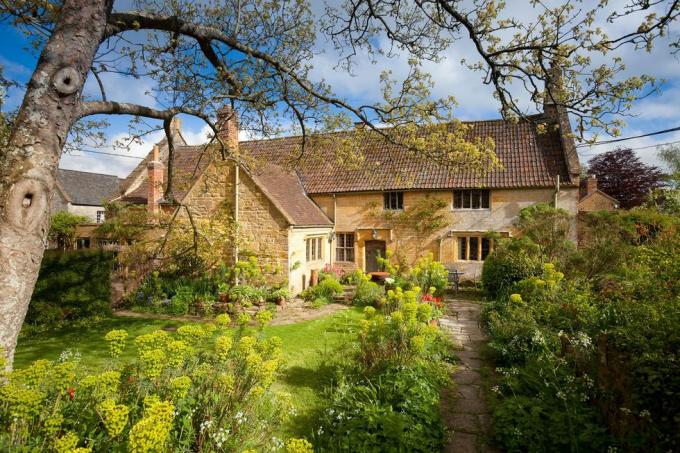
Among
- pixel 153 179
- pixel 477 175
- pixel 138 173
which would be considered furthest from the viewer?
pixel 138 173

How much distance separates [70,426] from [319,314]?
31.2 feet

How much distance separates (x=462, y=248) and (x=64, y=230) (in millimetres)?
20808

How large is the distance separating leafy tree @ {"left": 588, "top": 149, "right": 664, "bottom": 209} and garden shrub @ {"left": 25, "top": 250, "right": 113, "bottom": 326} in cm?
4135

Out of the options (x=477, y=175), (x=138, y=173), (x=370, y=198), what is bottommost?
(x=370, y=198)

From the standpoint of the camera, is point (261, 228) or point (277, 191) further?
point (277, 191)

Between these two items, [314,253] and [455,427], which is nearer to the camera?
[455,427]

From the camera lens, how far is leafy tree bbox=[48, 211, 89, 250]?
→ 60.3ft

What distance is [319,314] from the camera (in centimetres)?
1238

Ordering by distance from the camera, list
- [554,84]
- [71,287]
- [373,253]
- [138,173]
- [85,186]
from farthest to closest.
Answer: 1. [85,186]
2. [138,173]
3. [373,253]
4. [71,287]
5. [554,84]

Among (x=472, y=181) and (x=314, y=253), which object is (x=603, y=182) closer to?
(x=472, y=181)

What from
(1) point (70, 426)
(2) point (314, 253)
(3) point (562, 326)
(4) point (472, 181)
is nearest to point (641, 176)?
(4) point (472, 181)

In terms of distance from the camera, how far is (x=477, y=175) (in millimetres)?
17984

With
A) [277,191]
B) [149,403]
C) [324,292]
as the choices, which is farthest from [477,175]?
[149,403]

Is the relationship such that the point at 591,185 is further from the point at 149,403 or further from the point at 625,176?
the point at 149,403
